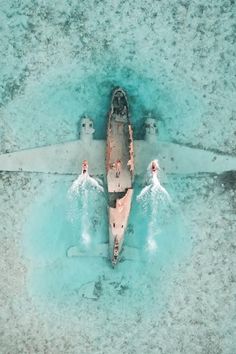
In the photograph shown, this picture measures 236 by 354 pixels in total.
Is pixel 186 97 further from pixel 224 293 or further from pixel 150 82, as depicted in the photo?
pixel 224 293

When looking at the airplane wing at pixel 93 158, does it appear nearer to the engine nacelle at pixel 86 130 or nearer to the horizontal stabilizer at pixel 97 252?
the engine nacelle at pixel 86 130

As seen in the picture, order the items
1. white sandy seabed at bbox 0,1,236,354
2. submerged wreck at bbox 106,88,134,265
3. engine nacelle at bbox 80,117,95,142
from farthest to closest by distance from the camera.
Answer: white sandy seabed at bbox 0,1,236,354, engine nacelle at bbox 80,117,95,142, submerged wreck at bbox 106,88,134,265

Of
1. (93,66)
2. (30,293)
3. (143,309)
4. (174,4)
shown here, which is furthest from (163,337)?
(174,4)

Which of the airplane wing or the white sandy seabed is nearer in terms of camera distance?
the airplane wing

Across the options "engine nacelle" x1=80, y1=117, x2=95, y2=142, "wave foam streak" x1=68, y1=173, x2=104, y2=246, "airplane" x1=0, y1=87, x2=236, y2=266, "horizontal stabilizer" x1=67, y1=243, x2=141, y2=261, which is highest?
"engine nacelle" x1=80, y1=117, x2=95, y2=142

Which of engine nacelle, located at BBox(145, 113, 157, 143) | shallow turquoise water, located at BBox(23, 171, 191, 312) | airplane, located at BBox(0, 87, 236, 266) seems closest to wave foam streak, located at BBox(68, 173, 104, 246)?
shallow turquoise water, located at BBox(23, 171, 191, 312)

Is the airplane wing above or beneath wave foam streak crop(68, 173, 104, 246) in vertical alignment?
above

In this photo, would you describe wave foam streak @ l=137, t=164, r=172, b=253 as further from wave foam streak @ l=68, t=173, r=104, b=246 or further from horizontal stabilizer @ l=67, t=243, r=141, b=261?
wave foam streak @ l=68, t=173, r=104, b=246
